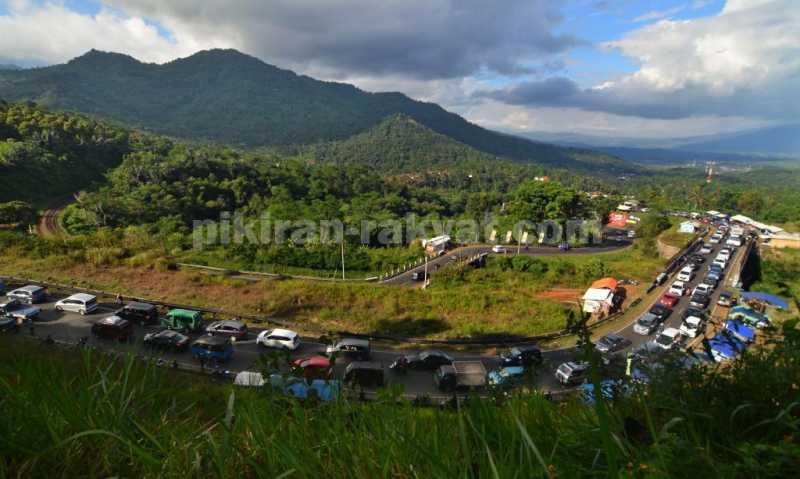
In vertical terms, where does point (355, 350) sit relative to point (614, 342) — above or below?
above

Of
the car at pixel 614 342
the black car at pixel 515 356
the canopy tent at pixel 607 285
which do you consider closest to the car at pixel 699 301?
the canopy tent at pixel 607 285

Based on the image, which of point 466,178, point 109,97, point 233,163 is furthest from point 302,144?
point 233,163

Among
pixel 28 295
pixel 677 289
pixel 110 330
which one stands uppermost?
pixel 28 295

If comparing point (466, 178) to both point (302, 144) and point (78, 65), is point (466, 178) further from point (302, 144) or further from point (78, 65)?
point (78, 65)

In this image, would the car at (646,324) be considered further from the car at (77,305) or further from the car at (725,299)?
the car at (77,305)

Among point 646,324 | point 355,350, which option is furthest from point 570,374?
point 646,324

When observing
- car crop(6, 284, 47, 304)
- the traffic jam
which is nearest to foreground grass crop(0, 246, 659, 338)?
Result: the traffic jam

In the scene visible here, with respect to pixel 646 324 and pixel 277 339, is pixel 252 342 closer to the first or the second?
pixel 277 339
